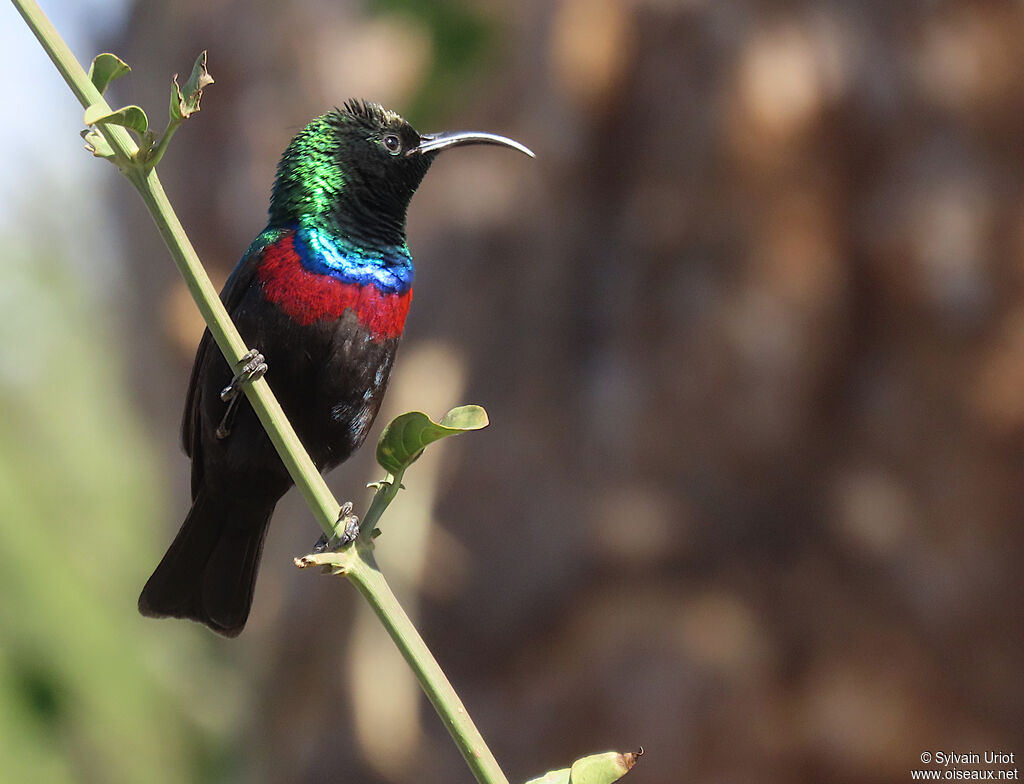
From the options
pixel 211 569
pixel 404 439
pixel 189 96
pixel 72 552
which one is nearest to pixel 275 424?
pixel 404 439

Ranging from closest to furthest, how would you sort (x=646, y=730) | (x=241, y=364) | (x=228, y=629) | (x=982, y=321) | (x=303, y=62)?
(x=241, y=364), (x=228, y=629), (x=982, y=321), (x=646, y=730), (x=303, y=62)

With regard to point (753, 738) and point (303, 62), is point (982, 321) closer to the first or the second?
point (753, 738)

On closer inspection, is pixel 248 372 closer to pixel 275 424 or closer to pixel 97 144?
pixel 275 424

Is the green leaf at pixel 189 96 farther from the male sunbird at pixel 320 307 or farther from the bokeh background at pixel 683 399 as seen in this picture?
the bokeh background at pixel 683 399

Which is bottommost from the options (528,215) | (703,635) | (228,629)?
(703,635)

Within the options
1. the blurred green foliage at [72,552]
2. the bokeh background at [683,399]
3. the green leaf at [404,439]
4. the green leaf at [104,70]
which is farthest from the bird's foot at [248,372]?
the blurred green foliage at [72,552]

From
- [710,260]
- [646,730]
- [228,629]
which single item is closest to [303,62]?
[710,260]
